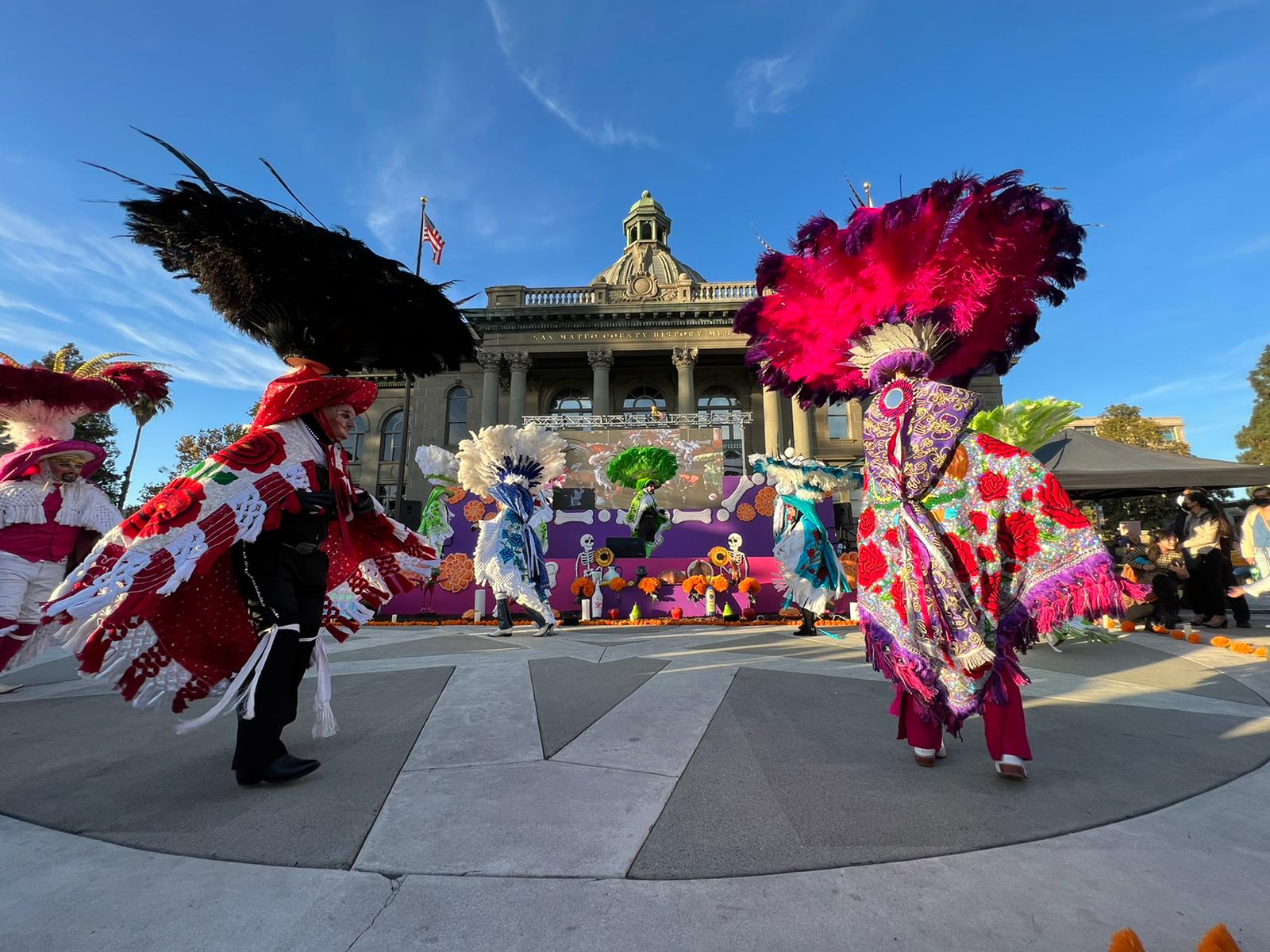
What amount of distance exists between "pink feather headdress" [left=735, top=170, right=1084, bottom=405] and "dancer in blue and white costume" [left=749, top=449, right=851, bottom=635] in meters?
3.71

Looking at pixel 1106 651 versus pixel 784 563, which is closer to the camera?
pixel 1106 651

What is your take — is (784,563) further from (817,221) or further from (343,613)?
(343,613)

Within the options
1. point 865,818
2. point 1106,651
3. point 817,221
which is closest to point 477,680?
point 865,818

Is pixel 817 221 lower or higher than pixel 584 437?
lower

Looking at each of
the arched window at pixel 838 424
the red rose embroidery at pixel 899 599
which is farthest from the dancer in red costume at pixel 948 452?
the arched window at pixel 838 424

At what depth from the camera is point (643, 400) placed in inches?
1228

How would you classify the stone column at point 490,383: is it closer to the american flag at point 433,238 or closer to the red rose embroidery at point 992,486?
the american flag at point 433,238

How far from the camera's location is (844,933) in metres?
1.33

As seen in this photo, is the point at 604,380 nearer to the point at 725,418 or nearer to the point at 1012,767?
the point at 725,418

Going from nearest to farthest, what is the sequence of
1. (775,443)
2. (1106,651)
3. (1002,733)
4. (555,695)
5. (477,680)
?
(1002,733) < (555,695) < (477,680) < (1106,651) < (775,443)

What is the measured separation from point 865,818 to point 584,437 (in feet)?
55.4

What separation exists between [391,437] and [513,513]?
25879 millimetres

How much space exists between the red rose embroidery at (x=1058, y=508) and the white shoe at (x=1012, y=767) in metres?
0.98

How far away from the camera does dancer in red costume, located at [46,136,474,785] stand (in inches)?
91.0
